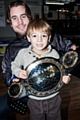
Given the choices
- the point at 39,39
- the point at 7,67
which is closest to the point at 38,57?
the point at 39,39

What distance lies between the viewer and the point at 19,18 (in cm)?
83

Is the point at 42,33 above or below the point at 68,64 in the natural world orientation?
above

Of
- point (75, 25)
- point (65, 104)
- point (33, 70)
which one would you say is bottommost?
point (65, 104)

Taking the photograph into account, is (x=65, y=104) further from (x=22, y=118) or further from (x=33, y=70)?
(x=33, y=70)

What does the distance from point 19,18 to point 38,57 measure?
21 cm

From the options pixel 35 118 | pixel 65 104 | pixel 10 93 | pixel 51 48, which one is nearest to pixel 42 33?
pixel 51 48

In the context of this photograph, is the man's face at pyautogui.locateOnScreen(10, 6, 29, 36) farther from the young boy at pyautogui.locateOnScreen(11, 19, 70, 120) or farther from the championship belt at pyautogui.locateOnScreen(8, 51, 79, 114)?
the championship belt at pyautogui.locateOnScreen(8, 51, 79, 114)

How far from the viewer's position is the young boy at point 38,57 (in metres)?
0.79

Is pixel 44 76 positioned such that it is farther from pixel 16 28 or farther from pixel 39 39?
pixel 16 28

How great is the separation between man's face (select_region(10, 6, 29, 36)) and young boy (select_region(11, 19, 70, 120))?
56 mm

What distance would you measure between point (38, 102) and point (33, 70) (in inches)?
7.7

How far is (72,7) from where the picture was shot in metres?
4.59

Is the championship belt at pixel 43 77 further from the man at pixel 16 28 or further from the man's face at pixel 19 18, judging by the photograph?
the man's face at pixel 19 18

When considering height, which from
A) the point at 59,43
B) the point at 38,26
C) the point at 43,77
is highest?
the point at 38,26
